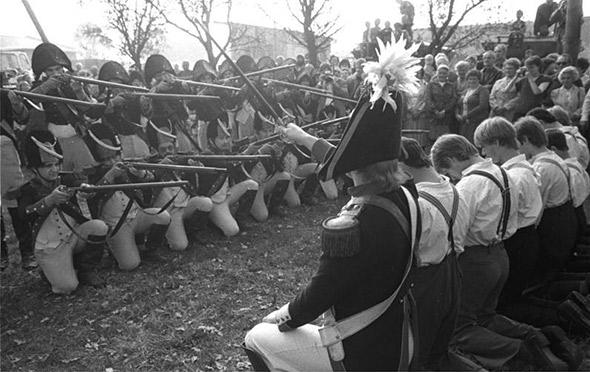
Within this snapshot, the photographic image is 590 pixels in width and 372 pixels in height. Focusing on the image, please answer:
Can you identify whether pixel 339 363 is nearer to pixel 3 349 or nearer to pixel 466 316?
pixel 466 316

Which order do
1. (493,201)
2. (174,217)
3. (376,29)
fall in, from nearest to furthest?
(493,201), (174,217), (376,29)

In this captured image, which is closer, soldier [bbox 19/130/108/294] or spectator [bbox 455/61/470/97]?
soldier [bbox 19/130/108/294]

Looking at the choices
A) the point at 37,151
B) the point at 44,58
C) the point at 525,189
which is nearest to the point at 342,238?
the point at 525,189

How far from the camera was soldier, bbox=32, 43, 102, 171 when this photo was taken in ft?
18.6

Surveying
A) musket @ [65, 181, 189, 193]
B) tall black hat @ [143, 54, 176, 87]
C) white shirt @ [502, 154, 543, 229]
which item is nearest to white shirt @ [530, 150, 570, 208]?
white shirt @ [502, 154, 543, 229]

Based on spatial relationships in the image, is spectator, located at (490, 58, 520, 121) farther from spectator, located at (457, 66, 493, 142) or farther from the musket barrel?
the musket barrel

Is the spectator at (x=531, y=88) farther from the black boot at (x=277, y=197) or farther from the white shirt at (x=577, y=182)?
the black boot at (x=277, y=197)

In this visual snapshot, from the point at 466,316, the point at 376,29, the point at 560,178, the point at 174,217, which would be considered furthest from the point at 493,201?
the point at 376,29

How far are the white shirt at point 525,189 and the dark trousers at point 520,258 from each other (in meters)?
0.11

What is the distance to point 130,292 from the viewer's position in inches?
207

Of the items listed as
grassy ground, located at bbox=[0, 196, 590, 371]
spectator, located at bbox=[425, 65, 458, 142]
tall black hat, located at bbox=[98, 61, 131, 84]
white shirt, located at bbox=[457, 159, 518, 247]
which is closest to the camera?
white shirt, located at bbox=[457, 159, 518, 247]

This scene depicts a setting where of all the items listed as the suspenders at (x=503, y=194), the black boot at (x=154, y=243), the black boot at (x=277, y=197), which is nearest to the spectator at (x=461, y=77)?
the black boot at (x=277, y=197)

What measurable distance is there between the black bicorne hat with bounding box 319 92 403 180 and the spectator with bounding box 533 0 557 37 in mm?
15185

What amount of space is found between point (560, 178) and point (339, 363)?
307 cm
